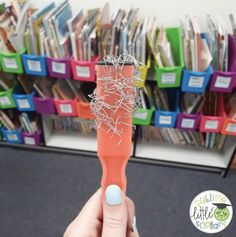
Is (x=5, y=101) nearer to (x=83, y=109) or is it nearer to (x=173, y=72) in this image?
(x=83, y=109)

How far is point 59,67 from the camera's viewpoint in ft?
4.52

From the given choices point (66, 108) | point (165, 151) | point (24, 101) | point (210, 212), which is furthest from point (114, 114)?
point (165, 151)

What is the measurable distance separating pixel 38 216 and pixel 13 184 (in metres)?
0.32

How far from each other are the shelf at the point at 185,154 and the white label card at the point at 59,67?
31.7 inches

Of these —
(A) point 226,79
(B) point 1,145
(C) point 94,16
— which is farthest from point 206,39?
(B) point 1,145

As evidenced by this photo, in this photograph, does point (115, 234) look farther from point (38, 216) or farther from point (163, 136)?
point (163, 136)

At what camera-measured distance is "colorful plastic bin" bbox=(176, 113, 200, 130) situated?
1.46m

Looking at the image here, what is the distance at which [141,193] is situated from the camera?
1.59 metres

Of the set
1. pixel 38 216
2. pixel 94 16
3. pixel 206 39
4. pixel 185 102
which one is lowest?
pixel 38 216

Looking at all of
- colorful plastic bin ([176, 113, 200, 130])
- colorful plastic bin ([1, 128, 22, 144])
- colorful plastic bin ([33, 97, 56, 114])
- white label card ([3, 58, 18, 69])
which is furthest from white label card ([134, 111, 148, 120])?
colorful plastic bin ([1, 128, 22, 144])

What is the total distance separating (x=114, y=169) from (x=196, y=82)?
917mm

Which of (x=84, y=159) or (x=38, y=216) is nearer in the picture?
(x=38, y=216)

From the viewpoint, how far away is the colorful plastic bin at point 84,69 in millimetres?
1324

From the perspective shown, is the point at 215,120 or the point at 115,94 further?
the point at 215,120
